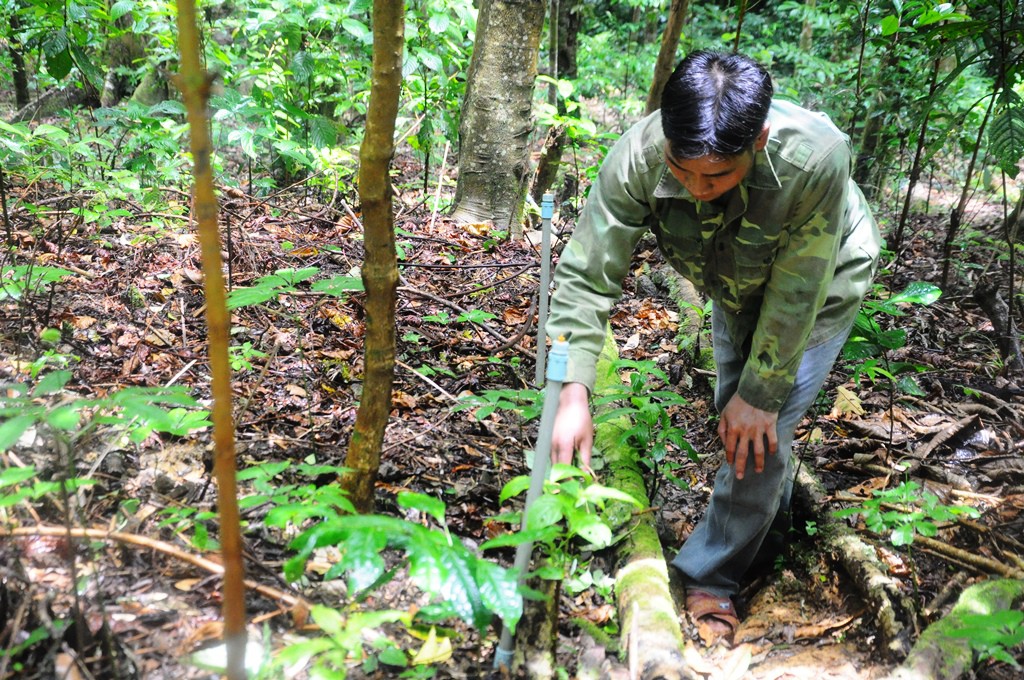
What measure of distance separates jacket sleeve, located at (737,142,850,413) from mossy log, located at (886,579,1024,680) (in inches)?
30.5

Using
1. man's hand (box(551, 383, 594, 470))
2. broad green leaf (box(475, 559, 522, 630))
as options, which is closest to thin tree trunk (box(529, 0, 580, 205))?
man's hand (box(551, 383, 594, 470))

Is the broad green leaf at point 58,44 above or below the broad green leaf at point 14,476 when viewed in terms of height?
above

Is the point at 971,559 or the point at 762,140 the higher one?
the point at 762,140

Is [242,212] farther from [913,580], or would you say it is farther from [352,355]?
[913,580]

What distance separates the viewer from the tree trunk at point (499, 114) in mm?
4867

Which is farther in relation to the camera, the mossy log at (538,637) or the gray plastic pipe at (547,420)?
the mossy log at (538,637)

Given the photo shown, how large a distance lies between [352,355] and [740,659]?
6.71 feet

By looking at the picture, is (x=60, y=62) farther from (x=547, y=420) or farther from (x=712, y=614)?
(x=712, y=614)

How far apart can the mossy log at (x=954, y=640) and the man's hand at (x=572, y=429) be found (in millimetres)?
1057

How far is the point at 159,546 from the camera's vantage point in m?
1.81

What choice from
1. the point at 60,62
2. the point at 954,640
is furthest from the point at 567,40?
the point at 954,640

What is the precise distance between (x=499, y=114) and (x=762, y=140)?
3.24 meters

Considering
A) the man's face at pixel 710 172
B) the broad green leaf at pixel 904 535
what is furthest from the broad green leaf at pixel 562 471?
the broad green leaf at pixel 904 535

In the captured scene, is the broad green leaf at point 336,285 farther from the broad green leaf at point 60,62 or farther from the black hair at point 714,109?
the broad green leaf at point 60,62
